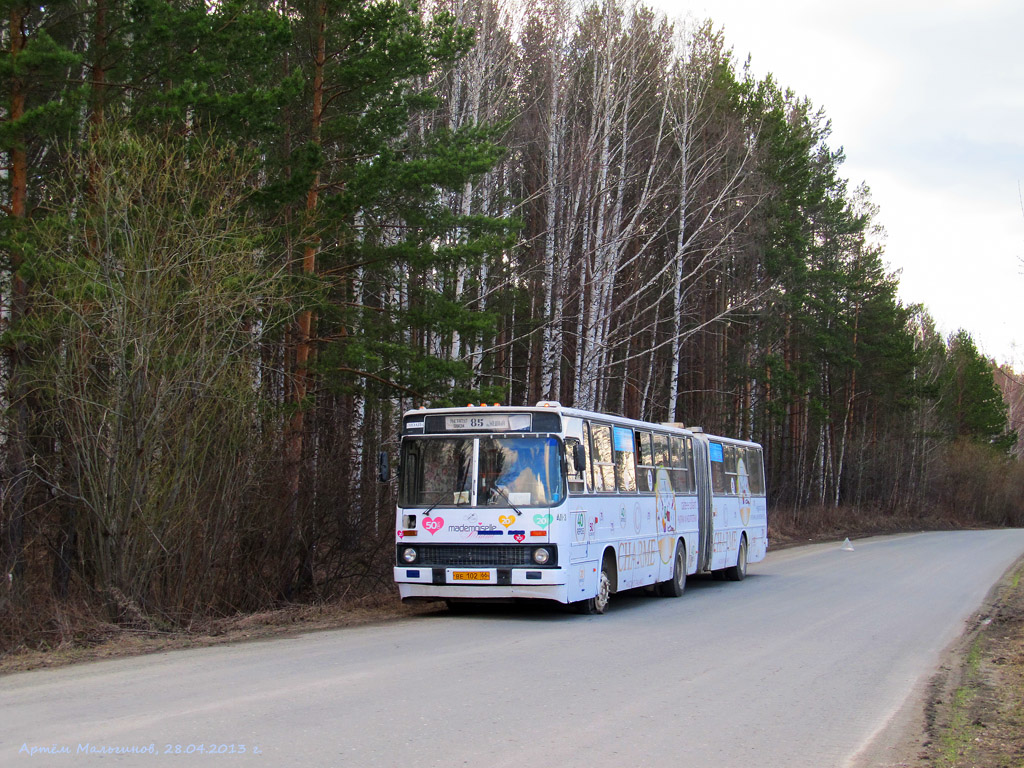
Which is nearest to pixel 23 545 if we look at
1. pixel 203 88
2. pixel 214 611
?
pixel 214 611

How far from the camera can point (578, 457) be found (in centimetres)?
1468

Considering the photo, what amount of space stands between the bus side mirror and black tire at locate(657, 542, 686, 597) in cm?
524

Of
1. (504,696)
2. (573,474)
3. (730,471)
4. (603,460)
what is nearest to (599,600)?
(603,460)

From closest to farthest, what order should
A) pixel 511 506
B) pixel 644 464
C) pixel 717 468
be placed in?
pixel 511 506 < pixel 644 464 < pixel 717 468

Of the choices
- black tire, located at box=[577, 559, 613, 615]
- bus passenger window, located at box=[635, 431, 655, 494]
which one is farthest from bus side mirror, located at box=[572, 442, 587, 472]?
bus passenger window, located at box=[635, 431, 655, 494]

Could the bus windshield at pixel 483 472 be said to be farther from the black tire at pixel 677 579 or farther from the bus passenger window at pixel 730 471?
the bus passenger window at pixel 730 471

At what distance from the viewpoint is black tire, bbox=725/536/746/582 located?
2331 centimetres

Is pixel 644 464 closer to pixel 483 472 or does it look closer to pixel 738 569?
pixel 483 472

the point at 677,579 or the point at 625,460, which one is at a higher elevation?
the point at 625,460

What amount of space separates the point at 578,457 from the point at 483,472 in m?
1.34

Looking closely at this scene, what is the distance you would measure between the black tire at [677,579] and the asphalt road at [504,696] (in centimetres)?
371

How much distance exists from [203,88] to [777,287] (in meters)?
31.1

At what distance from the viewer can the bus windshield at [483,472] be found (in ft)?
47.7

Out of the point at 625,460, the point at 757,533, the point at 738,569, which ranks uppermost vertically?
the point at 625,460
